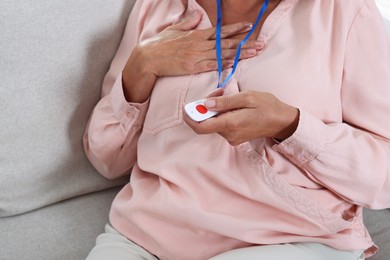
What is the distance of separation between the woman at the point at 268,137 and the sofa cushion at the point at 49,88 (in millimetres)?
209

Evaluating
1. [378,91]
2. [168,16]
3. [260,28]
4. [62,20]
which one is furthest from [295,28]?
[62,20]

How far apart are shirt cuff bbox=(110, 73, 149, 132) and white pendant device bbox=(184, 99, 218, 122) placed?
27 centimetres

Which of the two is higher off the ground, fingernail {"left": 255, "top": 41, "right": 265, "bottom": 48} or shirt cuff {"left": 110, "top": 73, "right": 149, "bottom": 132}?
fingernail {"left": 255, "top": 41, "right": 265, "bottom": 48}

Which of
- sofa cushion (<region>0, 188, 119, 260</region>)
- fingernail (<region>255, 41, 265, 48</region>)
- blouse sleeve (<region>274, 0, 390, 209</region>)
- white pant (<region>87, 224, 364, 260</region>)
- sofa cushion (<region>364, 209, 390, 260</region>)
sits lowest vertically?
sofa cushion (<region>0, 188, 119, 260</region>)

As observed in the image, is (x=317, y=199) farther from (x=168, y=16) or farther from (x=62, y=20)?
(x=62, y=20)

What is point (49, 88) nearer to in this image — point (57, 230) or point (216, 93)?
point (57, 230)

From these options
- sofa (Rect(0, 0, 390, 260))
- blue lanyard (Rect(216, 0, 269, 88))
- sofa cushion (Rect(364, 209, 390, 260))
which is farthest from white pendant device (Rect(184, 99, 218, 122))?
sofa cushion (Rect(364, 209, 390, 260))

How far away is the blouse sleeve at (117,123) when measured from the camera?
3.84 ft

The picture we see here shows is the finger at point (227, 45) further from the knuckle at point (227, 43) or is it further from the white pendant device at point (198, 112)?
the white pendant device at point (198, 112)

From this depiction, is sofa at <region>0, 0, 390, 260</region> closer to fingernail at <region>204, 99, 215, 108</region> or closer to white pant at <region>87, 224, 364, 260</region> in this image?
white pant at <region>87, 224, 364, 260</region>

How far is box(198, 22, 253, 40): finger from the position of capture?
1.05 metres

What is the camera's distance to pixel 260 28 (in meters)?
1.06

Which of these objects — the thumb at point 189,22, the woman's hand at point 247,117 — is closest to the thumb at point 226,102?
the woman's hand at point 247,117

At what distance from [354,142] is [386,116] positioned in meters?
0.09
